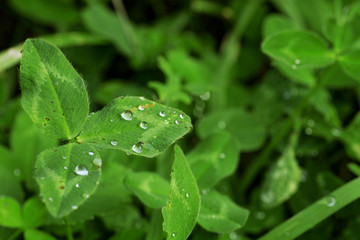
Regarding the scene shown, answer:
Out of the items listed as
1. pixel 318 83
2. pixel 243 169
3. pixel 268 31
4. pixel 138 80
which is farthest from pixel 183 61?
pixel 318 83

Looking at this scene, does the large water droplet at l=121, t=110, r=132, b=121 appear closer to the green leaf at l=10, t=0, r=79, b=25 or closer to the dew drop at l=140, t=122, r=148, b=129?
the dew drop at l=140, t=122, r=148, b=129

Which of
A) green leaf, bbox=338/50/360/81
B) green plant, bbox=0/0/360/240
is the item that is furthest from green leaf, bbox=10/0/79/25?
Result: green leaf, bbox=338/50/360/81

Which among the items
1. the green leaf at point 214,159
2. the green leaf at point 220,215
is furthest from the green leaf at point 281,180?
the green leaf at point 220,215

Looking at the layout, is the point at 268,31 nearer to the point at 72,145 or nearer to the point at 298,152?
the point at 298,152

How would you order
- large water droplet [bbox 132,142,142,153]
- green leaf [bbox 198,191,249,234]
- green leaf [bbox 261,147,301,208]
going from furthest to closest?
green leaf [bbox 261,147,301,208] < green leaf [bbox 198,191,249,234] < large water droplet [bbox 132,142,142,153]

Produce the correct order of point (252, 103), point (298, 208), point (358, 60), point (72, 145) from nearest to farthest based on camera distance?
point (72, 145), point (358, 60), point (298, 208), point (252, 103)
